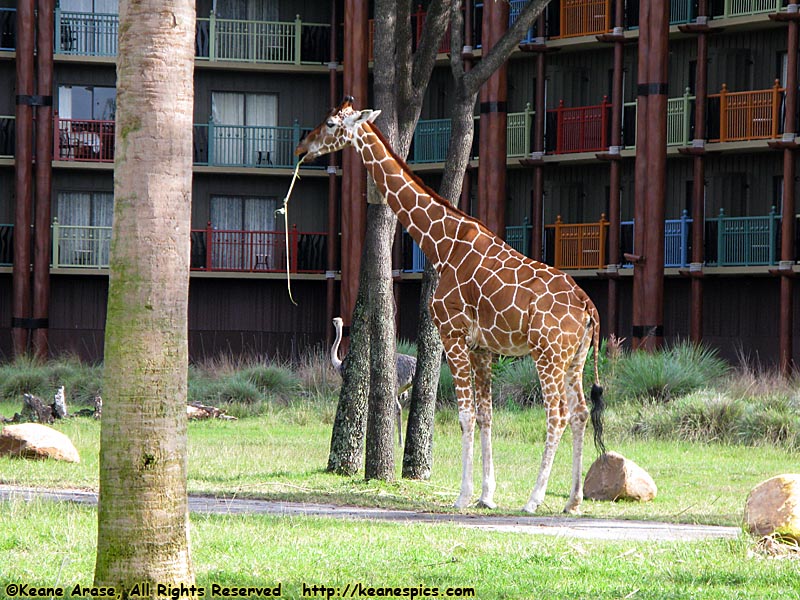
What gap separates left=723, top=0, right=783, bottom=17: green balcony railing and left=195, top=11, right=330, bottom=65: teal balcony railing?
494 inches

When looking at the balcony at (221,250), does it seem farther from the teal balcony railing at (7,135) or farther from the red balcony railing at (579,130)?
the red balcony railing at (579,130)

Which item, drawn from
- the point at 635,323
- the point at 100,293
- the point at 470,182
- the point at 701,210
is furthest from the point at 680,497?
the point at 100,293

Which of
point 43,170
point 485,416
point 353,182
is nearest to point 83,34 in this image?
point 43,170

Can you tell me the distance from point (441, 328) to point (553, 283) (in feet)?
3.92

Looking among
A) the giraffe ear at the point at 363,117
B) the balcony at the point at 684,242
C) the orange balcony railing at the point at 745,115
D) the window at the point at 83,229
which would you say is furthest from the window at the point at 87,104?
the giraffe ear at the point at 363,117

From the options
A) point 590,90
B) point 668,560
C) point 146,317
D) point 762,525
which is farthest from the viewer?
point 590,90

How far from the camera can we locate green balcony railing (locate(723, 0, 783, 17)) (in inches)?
1316

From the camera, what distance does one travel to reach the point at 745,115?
111 feet

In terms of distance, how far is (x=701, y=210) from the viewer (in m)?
33.7

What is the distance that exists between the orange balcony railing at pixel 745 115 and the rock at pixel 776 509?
23724 millimetres

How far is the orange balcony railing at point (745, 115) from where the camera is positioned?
33.3 meters

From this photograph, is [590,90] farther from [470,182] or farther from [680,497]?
[680,497]

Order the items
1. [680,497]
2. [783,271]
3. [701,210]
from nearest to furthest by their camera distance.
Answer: [680,497] → [783,271] → [701,210]

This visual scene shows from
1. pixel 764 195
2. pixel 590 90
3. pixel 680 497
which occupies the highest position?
pixel 590 90
